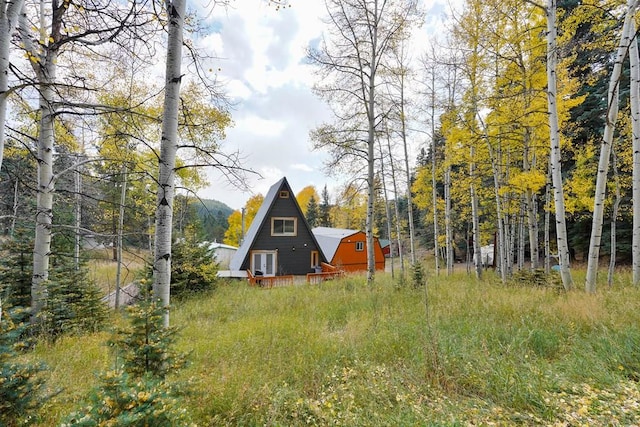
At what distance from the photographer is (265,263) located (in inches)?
633

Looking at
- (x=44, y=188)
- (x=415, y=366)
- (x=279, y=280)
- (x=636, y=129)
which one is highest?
(x=636, y=129)

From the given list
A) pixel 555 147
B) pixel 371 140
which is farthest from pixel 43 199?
pixel 555 147

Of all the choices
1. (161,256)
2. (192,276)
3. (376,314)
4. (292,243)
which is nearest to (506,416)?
(376,314)

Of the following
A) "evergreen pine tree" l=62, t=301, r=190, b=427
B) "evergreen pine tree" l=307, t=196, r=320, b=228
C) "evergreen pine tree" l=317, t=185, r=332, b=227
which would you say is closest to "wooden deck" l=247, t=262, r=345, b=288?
"evergreen pine tree" l=62, t=301, r=190, b=427

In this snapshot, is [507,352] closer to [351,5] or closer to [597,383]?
[597,383]

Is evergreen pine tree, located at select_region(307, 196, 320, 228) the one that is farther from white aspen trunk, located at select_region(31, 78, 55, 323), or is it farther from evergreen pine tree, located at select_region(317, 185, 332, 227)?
white aspen trunk, located at select_region(31, 78, 55, 323)

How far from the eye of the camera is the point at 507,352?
11.8 ft

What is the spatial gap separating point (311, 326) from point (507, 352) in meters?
3.27

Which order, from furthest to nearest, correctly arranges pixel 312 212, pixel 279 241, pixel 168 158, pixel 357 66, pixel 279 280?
pixel 312 212 < pixel 279 241 < pixel 279 280 < pixel 357 66 < pixel 168 158

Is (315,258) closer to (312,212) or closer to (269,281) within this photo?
(269,281)

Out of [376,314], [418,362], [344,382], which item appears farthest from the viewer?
[376,314]

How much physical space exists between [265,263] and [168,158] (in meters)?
13.7

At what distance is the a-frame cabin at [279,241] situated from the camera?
619 inches

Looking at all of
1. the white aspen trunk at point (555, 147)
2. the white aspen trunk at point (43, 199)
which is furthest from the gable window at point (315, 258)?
the white aspen trunk at point (43, 199)
